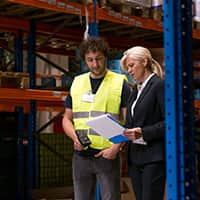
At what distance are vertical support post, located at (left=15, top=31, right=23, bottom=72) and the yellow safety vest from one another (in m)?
2.68

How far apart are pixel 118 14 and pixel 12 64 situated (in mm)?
2097

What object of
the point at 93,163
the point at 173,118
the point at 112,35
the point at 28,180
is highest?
the point at 112,35

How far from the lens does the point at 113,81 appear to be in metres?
3.90

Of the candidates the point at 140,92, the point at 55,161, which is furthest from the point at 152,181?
the point at 55,161

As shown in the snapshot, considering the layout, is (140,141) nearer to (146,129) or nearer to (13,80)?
(146,129)

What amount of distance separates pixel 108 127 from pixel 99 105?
0.67m

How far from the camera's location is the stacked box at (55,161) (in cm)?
703

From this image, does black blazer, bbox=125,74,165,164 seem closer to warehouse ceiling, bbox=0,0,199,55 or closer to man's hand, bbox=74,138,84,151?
man's hand, bbox=74,138,84,151

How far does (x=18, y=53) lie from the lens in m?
6.53

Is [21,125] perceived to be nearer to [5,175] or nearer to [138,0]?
[5,175]

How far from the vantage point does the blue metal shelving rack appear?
252cm

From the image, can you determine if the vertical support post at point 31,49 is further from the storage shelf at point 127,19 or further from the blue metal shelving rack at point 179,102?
the blue metal shelving rack at point 179,102

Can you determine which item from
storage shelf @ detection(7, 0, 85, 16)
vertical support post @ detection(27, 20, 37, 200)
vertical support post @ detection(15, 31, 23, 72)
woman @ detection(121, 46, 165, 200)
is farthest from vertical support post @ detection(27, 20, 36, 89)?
woman @ detection(121, 46, 165, 200)

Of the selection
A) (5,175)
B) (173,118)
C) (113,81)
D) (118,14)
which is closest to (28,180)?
(5,175)
